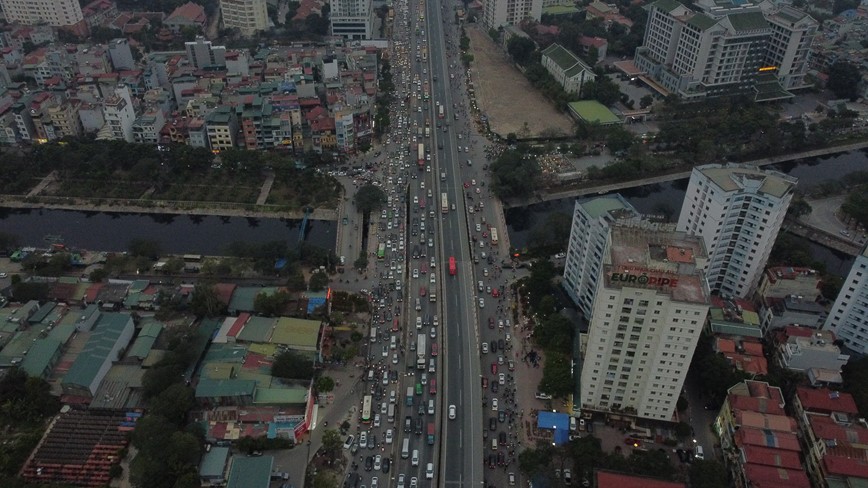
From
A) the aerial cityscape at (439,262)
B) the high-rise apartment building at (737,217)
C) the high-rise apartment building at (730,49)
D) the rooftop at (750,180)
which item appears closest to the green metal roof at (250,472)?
the aerial cityscape at (439,262)

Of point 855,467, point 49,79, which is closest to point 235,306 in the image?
point 855,467

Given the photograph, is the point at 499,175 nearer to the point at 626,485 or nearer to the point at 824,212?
the point at 824,212

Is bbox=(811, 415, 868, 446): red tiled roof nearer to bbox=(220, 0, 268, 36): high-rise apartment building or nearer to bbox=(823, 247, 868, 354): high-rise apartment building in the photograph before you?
bbox=(823, 247, 868, 354): high-rise apartment building

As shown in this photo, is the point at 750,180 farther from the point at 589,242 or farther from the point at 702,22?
the point at 702,22

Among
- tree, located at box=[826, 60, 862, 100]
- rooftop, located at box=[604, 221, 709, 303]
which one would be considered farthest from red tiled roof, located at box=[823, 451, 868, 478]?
tree, located at box=[826, 60, 862, 100]

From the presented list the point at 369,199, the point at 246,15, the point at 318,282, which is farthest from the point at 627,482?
the point at 246,15

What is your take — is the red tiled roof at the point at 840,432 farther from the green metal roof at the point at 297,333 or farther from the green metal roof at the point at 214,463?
the green metal roof at the point at 214,463
